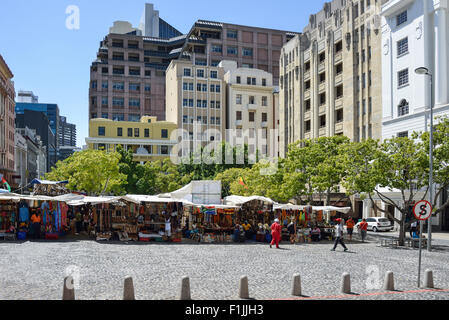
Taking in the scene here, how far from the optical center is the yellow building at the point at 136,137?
3120 inches

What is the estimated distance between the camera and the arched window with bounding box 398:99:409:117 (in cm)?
4288

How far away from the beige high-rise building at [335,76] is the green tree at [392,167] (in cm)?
1842

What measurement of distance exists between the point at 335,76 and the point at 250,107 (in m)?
31.9

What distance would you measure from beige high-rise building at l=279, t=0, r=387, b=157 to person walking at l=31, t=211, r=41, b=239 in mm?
32703

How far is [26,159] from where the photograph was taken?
105250 mm

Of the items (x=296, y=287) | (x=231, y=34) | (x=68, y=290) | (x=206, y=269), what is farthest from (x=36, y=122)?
(x=296, y=287)

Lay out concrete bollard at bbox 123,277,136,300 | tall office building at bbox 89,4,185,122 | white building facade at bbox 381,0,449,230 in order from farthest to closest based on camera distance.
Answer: tall office building at bbox 89,4,185,122
white building facade at bbox 381,0,449,230
concrete bollard at bbox 123,277,136,300

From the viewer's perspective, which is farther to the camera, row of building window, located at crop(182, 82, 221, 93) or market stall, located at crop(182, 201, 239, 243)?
row of building window, located at crop(182, 82, 221, 93)

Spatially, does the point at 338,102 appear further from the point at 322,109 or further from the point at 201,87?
the point at 201,87

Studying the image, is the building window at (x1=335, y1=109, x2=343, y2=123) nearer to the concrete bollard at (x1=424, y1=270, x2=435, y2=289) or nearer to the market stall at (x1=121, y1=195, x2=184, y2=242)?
the market stall at (x1=121, y1=195, x2=184, y2=242)

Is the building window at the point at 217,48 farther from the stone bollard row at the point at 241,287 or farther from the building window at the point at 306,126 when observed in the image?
the stone bollard row at the point at 241,287

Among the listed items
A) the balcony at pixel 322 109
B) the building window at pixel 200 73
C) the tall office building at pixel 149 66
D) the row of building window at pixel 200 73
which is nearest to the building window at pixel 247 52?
the tall office building at pixel 149 66

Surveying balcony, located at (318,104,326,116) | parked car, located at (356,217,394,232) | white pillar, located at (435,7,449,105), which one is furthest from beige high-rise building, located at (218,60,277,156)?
white pillar, located at (435,7,449,105)
